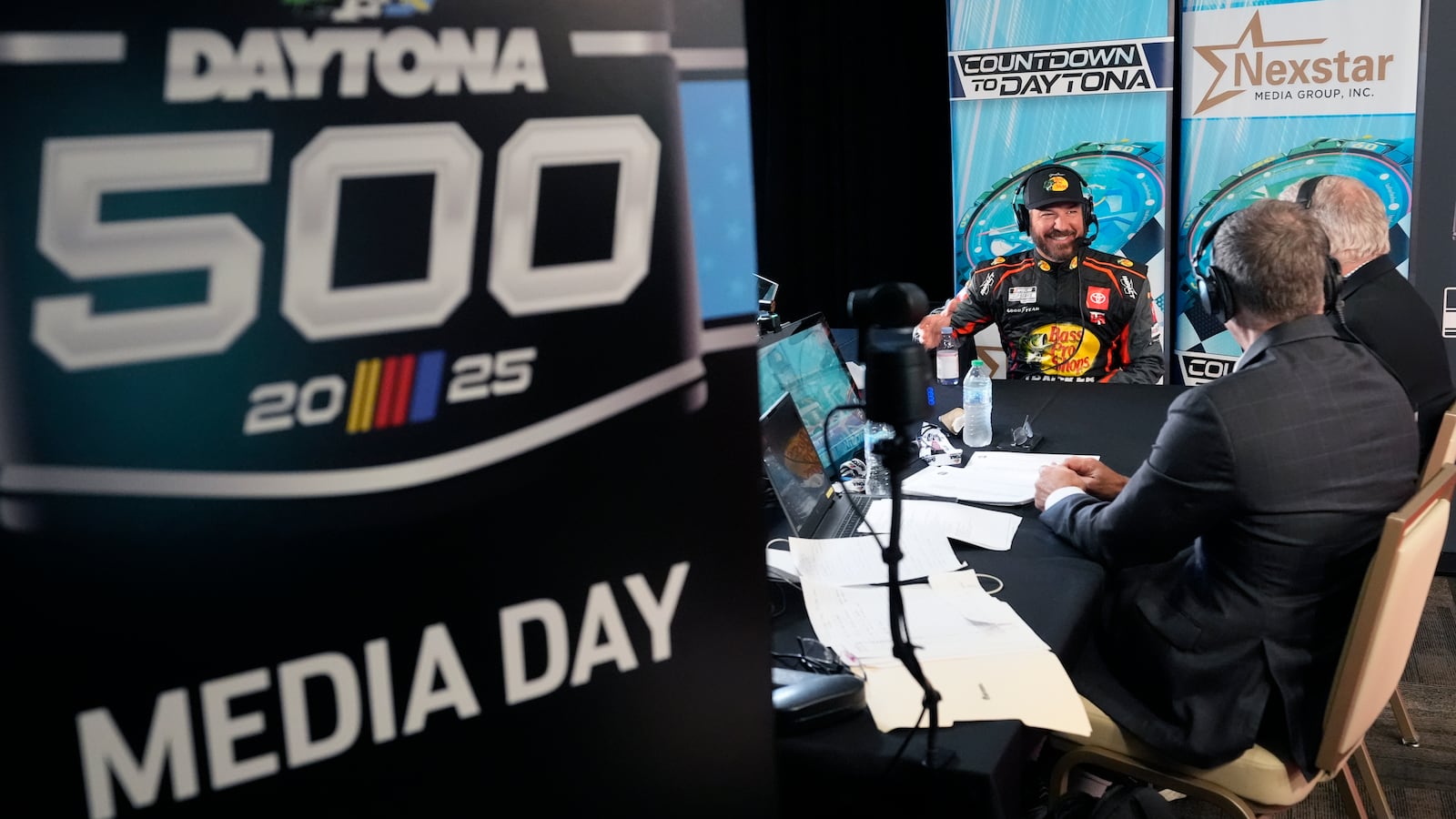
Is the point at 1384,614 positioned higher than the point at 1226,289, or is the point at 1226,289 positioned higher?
the point at 1226,289

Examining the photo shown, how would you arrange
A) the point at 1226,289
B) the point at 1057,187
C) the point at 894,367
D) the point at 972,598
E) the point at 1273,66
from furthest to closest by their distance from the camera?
the point at 1273,66 → the point at 1057,187 → the point at 1226,289 → the point at 972,598 → the point at 894,367

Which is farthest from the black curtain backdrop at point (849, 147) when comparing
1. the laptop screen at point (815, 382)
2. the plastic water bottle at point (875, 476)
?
the plastic water bottle at point (875, 476)

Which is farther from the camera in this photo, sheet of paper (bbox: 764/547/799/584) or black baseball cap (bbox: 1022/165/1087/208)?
black baseball cap (bbox: 1022/165/1087/208)

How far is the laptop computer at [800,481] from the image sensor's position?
85.4 inches

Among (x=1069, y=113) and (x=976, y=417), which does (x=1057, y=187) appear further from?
(x=976, y=417)

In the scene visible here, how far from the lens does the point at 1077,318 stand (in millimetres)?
3594

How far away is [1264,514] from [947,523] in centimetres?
58

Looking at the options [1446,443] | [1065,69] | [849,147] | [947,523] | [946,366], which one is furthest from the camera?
[849,147]

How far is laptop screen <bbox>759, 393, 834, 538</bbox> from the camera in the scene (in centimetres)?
217

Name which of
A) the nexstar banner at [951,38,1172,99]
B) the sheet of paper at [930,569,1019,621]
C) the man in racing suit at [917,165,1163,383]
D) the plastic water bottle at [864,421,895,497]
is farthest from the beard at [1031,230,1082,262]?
the sheet of paper at [930,569,1019,621]

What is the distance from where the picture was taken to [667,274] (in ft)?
2.93


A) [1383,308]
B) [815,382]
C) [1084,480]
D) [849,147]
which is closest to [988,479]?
[1084,480]

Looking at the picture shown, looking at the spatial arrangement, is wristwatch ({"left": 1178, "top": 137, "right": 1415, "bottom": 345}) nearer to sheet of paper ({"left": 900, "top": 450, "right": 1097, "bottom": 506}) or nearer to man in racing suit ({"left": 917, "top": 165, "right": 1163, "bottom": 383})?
man in racing suit ({"left": 917, "top": 165, "right": 1163, "bottom": 383})

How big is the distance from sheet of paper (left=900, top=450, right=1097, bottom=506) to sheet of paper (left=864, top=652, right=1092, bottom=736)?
27.6 inches
